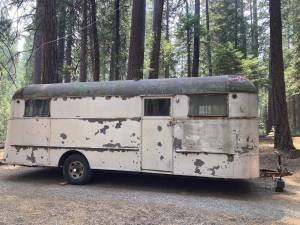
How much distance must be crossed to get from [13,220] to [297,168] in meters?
9.19

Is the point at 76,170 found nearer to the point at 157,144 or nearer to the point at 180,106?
the point at 157,144

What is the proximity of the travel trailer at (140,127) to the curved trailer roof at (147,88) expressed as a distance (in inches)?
0.9

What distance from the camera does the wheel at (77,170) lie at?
10969 mm

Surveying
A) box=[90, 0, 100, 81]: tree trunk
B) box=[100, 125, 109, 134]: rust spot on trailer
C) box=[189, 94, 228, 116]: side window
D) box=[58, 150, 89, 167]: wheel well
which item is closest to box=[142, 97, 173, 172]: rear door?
box=[189, 94, 228, 116]: side window

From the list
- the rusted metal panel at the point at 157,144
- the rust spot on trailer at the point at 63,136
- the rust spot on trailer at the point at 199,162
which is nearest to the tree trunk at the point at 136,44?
the rust spot on trailer at the point at 63,136

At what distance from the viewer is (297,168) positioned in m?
13.3

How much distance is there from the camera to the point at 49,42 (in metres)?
14.6

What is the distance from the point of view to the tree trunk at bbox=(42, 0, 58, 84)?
1462 cm

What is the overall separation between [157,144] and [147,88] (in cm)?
139

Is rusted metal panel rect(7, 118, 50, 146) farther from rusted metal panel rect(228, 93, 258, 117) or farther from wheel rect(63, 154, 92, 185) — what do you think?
rusted metal panel rect(228, 93, 258, 117)

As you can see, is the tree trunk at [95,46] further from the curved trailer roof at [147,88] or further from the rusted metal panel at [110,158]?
the rusted metal panel at [110,158]

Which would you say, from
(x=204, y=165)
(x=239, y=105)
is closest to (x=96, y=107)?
(x=204, y=165)

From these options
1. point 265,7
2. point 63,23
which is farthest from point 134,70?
point 265,7

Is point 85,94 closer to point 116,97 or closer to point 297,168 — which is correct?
point 116,97
